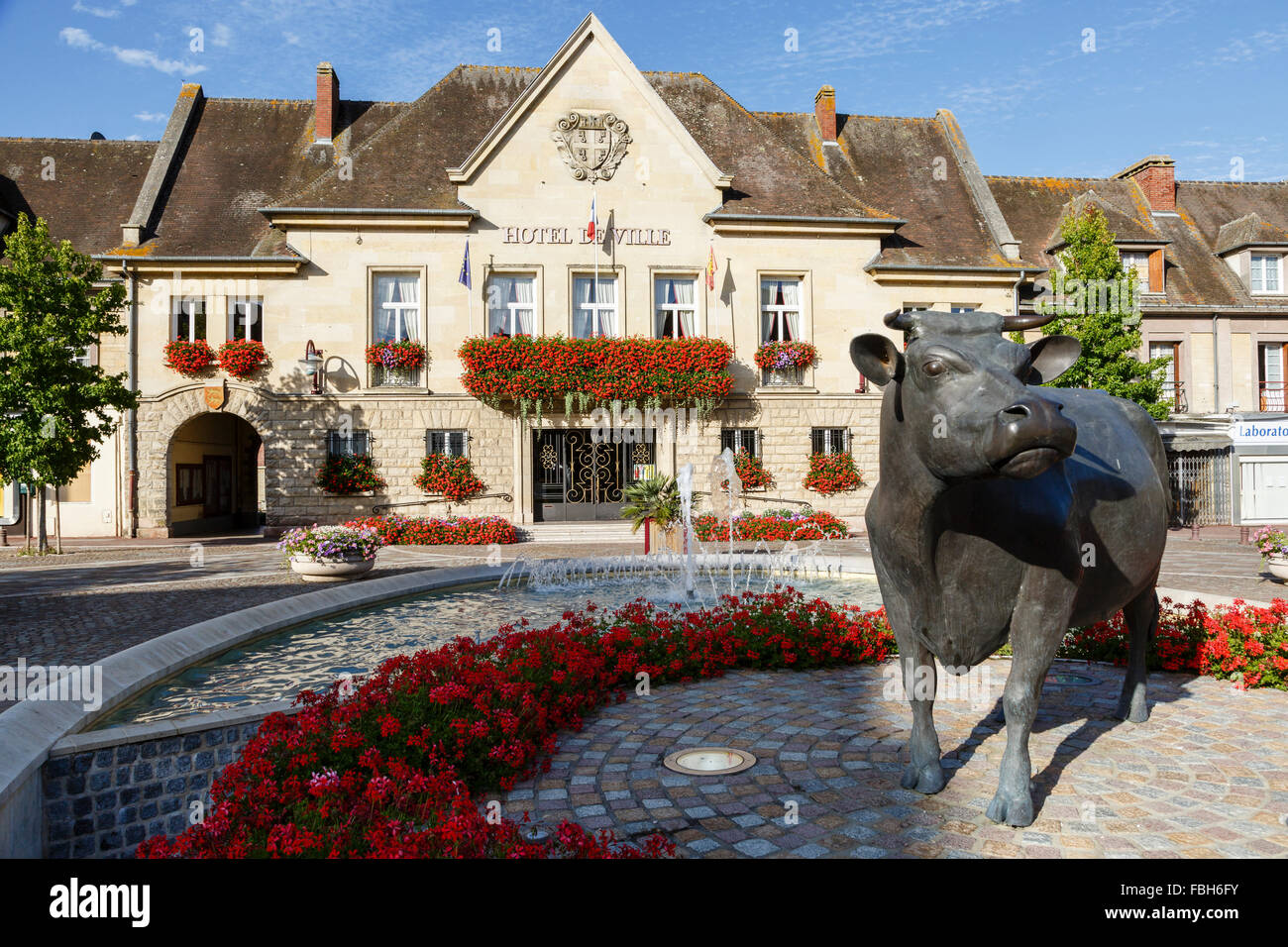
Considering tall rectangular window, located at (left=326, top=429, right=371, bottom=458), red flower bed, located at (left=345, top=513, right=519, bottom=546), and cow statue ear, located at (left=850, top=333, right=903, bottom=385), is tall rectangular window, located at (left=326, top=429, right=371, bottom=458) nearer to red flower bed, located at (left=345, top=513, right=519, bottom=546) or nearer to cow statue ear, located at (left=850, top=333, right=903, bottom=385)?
red flower bed, located at (left=345, top=513, right=519, bottom=546)

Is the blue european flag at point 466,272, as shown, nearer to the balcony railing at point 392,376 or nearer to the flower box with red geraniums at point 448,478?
the balcony railing at point 392,376

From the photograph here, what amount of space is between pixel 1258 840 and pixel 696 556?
1058 centimetres

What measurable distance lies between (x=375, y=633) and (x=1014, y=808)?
6.69 meters

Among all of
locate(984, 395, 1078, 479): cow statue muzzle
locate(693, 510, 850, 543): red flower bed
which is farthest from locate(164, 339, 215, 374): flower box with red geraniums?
locate(984, 395, 1078, 479): cow statue muzzle

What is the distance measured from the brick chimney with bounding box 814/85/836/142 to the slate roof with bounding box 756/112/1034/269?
268 mm

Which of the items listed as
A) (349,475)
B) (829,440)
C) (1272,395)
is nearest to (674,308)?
(829,440)

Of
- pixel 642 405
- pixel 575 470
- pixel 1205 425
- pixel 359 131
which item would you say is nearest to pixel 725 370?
pixel 642 405

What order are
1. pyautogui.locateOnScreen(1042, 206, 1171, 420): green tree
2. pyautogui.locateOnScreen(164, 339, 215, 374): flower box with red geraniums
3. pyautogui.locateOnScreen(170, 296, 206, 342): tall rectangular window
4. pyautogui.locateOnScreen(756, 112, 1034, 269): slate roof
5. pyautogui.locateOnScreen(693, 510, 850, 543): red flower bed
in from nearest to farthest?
1. pyautogui.locateOnScreen(693, 510, 850, 543): red flower bed
2. pyautogui.locateOnScreen(164, 339, 215, 374): flower box with red geraniums
3. pyautogui.locateOnScreen(170, 296, 206, 342): tall rectangular window
4. pyautogui.locateOnScreen(1042, 206, 1171, 420): green tree
5. pyautogui.locateOnScreen(756, 112, 1034, 269): slate roof

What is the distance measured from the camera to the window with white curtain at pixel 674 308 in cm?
2406

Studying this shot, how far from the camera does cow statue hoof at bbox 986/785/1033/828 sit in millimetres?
3795

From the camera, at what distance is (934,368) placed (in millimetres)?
3287

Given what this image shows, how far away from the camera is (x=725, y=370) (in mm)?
23016

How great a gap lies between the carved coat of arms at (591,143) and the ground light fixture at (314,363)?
918 cm

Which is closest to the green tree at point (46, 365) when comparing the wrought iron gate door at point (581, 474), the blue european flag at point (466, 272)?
the blue european flag at point (466, 272)
